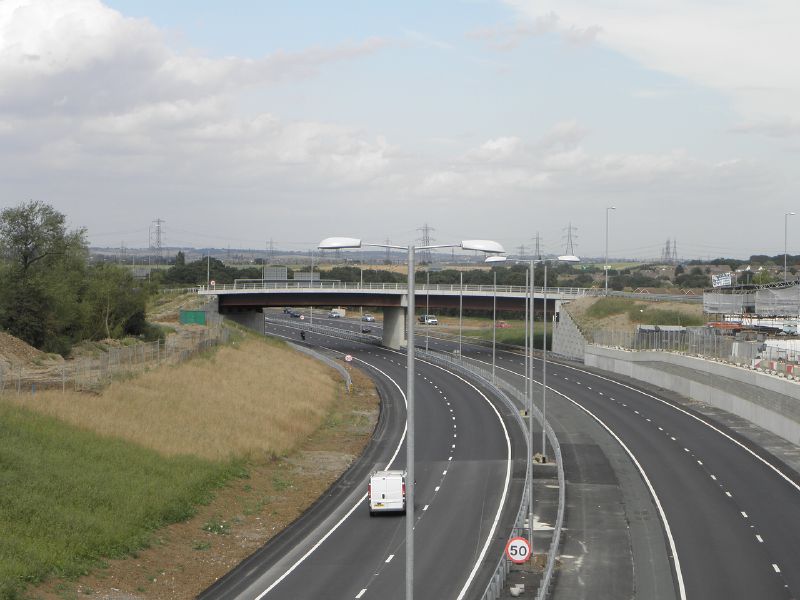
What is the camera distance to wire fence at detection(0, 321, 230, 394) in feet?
160

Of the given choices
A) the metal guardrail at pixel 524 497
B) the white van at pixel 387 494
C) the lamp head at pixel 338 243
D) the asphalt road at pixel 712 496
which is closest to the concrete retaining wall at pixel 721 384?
the asphalt road at pixel 712 496

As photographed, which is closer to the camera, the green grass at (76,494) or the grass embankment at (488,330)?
the green grass at (76,494)

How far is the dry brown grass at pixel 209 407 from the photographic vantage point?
47.0 m

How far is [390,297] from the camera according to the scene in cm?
11488

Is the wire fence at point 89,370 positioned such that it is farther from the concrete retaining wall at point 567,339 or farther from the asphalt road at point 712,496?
the concrete retaining wall at point 567,339

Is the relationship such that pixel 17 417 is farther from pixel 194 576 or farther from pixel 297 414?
pixel 297 414

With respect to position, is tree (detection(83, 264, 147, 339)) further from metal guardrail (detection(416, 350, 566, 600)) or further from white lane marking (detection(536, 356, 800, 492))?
white lane marking (detection(536, 356, 800, 492))

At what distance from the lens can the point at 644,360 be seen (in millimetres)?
Result: 86438

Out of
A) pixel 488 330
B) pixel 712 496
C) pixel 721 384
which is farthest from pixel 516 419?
pixel 488 330

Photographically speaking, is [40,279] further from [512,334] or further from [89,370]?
[512,334]

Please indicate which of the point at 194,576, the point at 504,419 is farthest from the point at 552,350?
the point at 194,576

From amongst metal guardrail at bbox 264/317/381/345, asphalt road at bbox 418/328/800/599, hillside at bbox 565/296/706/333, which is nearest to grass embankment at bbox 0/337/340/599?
asphalt road at bbox 418/328/800/599

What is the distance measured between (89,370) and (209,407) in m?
8.55

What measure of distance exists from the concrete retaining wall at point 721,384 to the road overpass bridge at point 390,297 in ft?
66.8
